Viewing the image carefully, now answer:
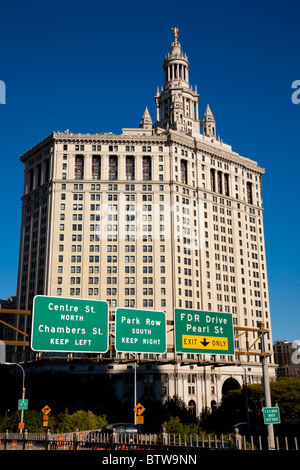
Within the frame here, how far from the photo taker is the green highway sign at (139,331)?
105ft

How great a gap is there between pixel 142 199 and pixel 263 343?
86.3 m

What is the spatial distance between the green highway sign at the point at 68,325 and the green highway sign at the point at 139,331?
1258mm

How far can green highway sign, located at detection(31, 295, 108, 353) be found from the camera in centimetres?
2878

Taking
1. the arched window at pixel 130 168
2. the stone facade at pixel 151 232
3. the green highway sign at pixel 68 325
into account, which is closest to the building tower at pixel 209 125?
the stone facade at pixel 151 232

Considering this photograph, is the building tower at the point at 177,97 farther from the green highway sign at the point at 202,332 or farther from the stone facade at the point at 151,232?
the green highway sign at the point at 202,332

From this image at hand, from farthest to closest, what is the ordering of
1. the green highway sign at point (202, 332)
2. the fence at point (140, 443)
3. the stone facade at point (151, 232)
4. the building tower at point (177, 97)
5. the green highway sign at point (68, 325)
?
the building tower at point (177, 97) → the stone facade at point (151, 232) → the green highway sign at point (202, 332) → the green highway sign at point (68, 325) → the fence at point (140, 443)

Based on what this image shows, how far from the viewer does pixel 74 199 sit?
11644 centimetres

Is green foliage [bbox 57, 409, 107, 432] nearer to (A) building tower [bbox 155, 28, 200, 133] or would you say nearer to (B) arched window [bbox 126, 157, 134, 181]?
(B) arched window [bbox 126, 157, 134, 181]

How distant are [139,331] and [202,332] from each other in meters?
5.46

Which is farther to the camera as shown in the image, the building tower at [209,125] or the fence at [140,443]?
the building tower at [209,125]

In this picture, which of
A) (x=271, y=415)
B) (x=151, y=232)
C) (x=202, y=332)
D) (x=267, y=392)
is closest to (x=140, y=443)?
(x=271, y=415)

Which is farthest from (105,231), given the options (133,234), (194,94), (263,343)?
(263,343)

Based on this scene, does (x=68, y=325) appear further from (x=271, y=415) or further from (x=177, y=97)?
(x=177, y=97)

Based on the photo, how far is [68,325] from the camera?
29781 millimetres
